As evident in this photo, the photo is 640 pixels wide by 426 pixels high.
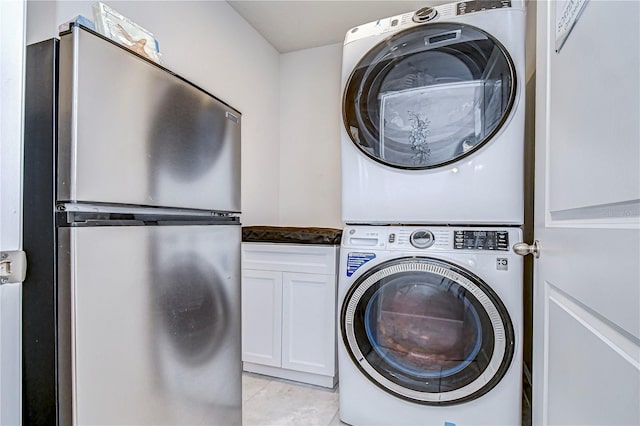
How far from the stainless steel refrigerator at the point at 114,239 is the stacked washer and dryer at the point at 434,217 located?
2.34 feet

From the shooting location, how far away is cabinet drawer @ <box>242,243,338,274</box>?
1.87 m

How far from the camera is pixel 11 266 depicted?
58 cm

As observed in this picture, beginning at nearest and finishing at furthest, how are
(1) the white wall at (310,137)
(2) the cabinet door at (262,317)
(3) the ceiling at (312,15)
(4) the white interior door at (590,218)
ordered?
(4) the white interior door at (590,218), (2) the cabinet door at (262,317), (3) the ceiling at (312,15), (1) the white wall at (310,137)

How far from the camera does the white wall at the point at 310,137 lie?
2.69 metres

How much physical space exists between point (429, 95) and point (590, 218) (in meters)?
0.99

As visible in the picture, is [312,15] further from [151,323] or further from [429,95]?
[151,323]

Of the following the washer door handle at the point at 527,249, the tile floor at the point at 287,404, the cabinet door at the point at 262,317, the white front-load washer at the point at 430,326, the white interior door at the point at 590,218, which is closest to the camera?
the white interior door at the point at 590,218

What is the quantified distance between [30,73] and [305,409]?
1735 mm

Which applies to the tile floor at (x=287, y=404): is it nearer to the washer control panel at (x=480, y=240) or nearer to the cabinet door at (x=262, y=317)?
the cabinet door at (x=262, y=317)

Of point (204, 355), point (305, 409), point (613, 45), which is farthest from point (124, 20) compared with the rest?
point (305, 409)

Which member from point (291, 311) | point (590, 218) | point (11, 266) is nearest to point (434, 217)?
point (590, 218)

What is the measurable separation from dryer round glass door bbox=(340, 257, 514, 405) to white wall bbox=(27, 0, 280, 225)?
1.21 m

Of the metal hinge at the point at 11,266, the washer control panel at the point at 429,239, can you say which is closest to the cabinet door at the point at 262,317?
the washer control panel at the point at 429,239

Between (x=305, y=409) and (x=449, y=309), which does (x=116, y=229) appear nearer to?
(x=449, y=309)
